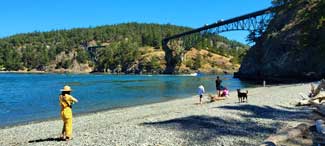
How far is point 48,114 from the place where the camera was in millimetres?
34156

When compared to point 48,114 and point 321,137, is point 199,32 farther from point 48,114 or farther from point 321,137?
point 321,137

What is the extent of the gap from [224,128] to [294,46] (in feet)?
226

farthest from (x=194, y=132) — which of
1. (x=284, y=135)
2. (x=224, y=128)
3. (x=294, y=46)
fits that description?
(x=294, y=46)

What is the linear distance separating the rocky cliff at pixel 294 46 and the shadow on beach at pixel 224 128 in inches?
1857

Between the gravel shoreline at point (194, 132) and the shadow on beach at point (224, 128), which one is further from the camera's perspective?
the shadow on beach at point (224, 128)

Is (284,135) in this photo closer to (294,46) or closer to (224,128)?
(224,128)

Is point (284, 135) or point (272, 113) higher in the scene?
point (284, 135)

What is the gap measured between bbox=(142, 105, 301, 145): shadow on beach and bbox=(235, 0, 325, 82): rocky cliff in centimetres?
4717

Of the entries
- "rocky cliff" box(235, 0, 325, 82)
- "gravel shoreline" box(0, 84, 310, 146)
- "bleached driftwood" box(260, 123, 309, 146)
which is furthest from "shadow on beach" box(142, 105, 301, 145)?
"rocky cliff" box(235, 0, 325, 82)

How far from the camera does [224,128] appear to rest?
17391 mm

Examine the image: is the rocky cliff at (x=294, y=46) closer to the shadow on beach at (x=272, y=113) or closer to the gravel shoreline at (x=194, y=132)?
the shadow on beach at (x=272, y=113)

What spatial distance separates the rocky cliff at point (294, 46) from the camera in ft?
237

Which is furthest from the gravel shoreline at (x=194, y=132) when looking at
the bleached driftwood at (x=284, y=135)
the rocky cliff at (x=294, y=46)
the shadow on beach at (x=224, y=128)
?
the rocky cliff at (x=294, y=46)

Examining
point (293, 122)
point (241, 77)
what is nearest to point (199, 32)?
point (241, 77)
